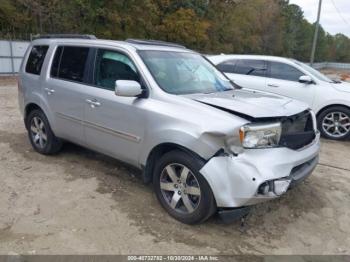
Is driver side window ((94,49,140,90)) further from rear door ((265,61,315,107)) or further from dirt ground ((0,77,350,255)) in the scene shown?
rear door ((265,61,315,107))

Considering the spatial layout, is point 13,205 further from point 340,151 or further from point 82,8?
point 82,8

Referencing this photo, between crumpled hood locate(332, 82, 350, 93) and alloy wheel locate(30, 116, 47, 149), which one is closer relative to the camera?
alloy wheel locate(30, 116, 47, 149)

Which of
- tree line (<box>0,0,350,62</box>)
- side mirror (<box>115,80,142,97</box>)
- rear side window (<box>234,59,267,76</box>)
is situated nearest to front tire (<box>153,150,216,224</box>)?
side mirror (<box>115,80,142,97</box>)

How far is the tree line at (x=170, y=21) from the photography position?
26.5m

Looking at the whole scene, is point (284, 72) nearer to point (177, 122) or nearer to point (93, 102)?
point (93, 102)

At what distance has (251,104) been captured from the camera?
12.1 feet

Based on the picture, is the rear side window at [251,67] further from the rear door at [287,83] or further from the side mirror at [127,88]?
the side mirror at [127,88]

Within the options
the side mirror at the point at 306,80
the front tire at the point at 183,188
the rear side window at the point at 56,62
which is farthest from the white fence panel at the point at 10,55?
the front tire at the point at 183,188

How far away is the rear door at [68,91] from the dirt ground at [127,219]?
0.60m

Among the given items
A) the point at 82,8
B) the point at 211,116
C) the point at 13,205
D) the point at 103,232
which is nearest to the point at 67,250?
the point at 103,232

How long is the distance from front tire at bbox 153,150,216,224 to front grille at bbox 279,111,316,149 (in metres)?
0.90

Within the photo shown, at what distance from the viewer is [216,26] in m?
43.4

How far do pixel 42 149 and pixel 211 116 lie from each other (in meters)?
3.23

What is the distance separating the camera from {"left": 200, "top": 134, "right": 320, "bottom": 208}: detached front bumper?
3.17 metres
